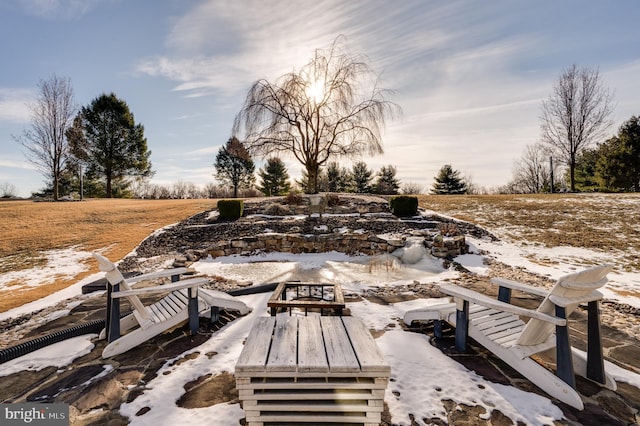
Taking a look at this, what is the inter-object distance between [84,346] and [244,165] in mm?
31036

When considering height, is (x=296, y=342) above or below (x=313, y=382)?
above

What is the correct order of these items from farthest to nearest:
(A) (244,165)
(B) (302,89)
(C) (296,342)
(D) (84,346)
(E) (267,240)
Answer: (A) (244,165), (B) (302,89), (E) (267,240), (D) (84,346), (C) (296,342)

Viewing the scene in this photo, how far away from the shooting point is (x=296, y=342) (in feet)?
5.76

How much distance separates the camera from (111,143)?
84.6 ft

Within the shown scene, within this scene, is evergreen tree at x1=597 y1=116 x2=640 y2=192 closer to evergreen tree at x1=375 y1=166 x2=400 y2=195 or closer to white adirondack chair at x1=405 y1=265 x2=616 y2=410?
evergreen tree at x1=375 y1=166 x2=400 y2=195

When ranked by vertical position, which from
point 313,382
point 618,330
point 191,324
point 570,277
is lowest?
point 618,330

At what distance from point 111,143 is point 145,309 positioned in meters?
29.2

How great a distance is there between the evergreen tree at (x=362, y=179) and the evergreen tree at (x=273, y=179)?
825 cm

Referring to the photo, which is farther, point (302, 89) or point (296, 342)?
point (302, 89)

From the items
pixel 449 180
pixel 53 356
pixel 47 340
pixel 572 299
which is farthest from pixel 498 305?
pixel 449 180

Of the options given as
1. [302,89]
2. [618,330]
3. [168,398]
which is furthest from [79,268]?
[302,89]

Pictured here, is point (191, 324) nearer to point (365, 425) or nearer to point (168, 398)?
point (168, 398)

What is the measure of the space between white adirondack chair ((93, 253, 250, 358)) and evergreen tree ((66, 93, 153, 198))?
28068 millimetres

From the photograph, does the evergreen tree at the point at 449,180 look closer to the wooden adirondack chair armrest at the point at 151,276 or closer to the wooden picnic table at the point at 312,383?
the wooden adirondack chair armrest at the point at 151,276
